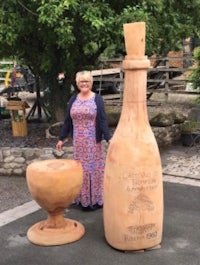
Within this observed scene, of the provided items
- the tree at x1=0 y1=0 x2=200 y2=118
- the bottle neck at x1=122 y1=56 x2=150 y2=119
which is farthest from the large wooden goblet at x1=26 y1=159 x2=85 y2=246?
the tree at x1=0 y1=0 x2=200 y2=118

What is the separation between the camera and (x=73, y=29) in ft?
23.0

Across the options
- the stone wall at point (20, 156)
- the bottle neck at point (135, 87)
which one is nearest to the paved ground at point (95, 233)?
the stone wall at point (20, 156)

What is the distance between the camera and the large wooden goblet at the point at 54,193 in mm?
4836

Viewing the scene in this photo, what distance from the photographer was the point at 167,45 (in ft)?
30.0

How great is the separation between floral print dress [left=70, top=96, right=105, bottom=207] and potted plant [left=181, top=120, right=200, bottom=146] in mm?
3864

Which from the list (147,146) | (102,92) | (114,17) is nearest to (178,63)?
(102,92)

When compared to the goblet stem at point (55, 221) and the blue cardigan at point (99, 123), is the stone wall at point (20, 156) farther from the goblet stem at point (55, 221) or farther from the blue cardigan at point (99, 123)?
the goblet stem at point (55, 221)

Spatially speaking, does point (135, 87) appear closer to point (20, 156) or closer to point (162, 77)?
point (20, 156)

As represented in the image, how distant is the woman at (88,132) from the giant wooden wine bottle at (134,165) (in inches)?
40.7

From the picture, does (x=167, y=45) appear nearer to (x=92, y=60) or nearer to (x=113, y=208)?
(x=92, y=60)

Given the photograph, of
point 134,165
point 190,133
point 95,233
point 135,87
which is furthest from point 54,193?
point 190,133

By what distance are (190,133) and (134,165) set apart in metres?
5.02

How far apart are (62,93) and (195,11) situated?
2.90 meters

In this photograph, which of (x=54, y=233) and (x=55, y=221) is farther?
(x=55, y=221)
